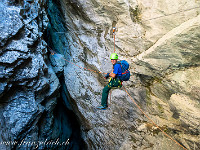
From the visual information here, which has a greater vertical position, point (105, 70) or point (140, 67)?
point (140, 67)

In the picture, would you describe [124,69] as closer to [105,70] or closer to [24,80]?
[105,70]

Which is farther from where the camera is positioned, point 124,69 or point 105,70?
point 105,70

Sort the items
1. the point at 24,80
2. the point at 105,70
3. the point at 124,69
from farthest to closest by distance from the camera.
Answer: the point at 105,70 → the point at 24,80 → the point at 124,69

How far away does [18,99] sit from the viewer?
4879 millimetres

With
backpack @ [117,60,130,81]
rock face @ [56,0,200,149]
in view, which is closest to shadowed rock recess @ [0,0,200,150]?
rock face @ [56,0,200,149]

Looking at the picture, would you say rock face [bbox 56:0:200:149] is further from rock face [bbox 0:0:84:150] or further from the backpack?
rock face [bbox 0:0:84:150]

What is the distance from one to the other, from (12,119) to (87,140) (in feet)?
12.7

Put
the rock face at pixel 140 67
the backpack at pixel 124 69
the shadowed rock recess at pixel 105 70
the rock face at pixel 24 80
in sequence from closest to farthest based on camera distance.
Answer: the rock face at pixel 140 67
the shadowed rock recess at pixel 105 70
the backpack at pixel 124 69
the rock face at pixel 24 80

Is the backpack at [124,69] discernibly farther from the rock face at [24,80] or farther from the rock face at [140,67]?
the rock face at [24,80]

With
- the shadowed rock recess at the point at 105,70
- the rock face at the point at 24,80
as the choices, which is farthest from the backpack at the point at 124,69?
the rock face at the point at 24,80

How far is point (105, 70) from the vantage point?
5520mm

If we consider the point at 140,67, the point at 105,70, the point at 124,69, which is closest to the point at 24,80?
the point at 105,70

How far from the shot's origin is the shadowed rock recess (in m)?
3.67

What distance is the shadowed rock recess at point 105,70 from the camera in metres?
3.67
